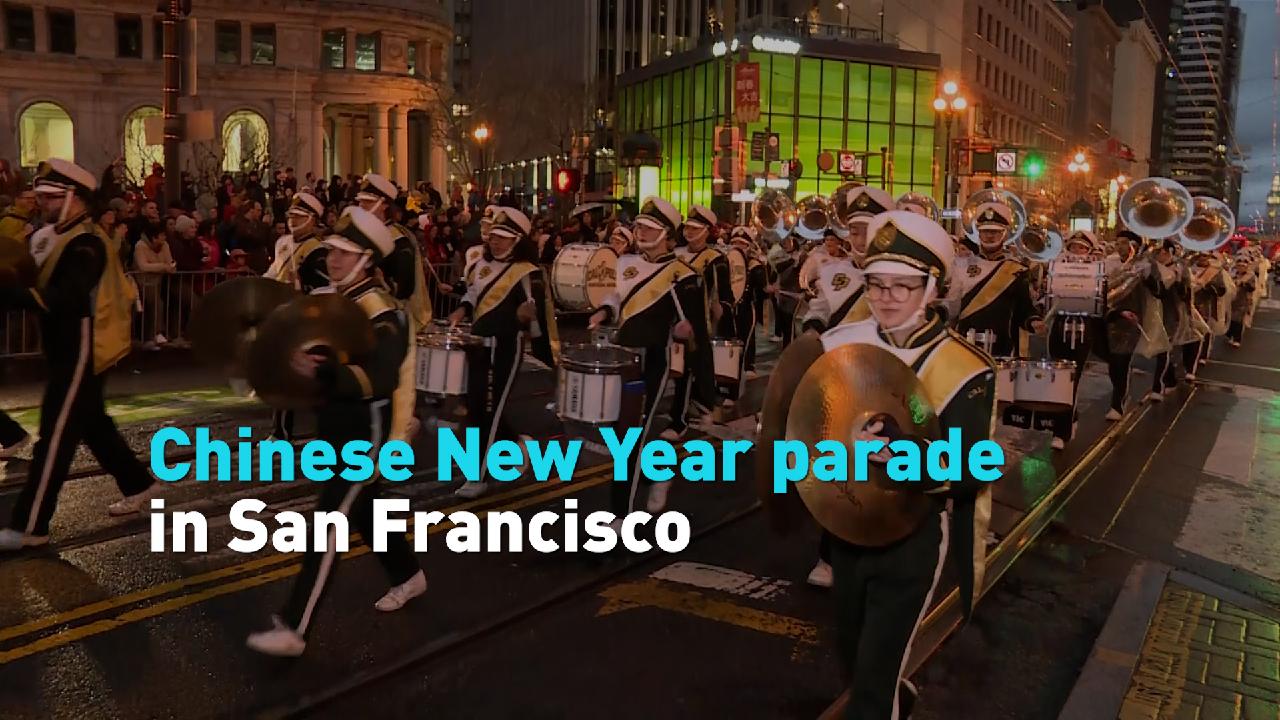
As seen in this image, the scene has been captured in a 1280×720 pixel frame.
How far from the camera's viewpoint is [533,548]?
7.24 metres

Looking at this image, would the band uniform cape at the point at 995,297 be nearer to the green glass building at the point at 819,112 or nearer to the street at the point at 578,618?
the street at the point at 578,618

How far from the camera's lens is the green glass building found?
5478 centimetres

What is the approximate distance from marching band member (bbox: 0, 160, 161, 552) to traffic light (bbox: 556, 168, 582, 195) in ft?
60.7

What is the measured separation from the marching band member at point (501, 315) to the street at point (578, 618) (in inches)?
30.2

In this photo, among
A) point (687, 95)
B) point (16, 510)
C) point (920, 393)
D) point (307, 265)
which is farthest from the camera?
point (687, 95)

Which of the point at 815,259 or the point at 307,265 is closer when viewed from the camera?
the point at 307,265

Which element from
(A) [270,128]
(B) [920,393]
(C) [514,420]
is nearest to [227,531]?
(C) [514,420]

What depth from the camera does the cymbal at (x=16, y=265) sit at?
668cm

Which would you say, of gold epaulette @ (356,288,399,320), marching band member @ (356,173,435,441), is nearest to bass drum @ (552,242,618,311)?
marching band member @ (356,173,435,441)

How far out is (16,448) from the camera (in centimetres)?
941

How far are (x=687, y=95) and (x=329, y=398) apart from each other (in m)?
54.3

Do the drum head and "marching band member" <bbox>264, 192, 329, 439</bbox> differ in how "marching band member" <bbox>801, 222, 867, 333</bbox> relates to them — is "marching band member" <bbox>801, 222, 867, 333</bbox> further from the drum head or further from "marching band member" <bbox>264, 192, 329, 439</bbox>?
"marching band member" <bbox>264, 192, 329, 439</bbox>

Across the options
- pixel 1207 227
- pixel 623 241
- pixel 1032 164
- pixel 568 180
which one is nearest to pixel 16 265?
pixel 623 241

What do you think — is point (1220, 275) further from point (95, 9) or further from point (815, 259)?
point (95, 9)
